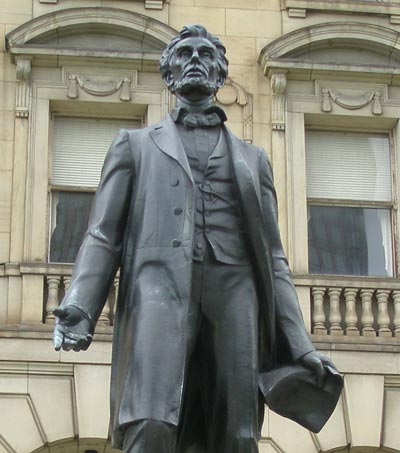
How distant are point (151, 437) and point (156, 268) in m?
0.70

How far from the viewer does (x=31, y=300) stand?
55.6 feet

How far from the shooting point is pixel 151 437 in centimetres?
660

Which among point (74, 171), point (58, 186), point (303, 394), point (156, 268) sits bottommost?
point (303, 394)

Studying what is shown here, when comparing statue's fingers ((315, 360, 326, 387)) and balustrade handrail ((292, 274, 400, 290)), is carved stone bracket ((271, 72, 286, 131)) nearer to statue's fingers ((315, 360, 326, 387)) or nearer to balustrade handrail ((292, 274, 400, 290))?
balustrade handrail ((292, 274, 400, 290))

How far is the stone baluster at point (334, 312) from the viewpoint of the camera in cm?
1725

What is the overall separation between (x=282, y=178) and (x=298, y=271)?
102 cm

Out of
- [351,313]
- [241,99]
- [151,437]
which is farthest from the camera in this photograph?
[241,99]

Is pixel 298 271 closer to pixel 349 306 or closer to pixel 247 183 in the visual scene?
pixel 349 306

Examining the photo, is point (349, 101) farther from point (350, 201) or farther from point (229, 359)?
point (229, 359)

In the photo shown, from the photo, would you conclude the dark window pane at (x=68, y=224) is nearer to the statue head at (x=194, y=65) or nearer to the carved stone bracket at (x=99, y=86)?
the carved stone bracket at (x=99, y=86)

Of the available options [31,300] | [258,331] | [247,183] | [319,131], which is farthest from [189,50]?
[319,131]

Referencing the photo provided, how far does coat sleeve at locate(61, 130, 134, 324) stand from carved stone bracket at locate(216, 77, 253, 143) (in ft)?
34.8

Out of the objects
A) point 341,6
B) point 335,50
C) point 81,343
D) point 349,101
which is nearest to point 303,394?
point 81,343

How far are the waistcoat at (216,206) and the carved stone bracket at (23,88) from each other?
10.4m
